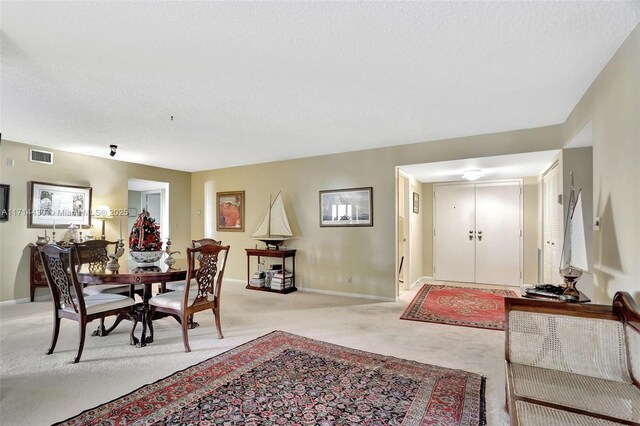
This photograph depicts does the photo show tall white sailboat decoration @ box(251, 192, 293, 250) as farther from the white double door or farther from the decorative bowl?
the white double door

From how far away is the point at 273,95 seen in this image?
9.53ft

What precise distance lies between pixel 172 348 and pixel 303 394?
1.49m

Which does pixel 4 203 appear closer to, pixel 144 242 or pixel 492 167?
pixel 144 242

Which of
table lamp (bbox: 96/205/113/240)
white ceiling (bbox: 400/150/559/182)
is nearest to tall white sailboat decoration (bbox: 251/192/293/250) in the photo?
white ceiling (bbox: 400/150/559/182)

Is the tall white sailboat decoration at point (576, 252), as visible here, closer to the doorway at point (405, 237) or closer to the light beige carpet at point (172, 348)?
the light beige carpet at point (172, 348)

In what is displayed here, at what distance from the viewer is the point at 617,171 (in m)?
2.04

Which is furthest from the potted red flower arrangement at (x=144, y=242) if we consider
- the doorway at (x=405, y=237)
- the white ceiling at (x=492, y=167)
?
the doorway at (x=405, y=237)

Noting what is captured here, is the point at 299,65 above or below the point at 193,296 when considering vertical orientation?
above

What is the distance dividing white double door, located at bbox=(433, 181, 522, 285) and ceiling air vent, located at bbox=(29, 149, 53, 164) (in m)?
6.91

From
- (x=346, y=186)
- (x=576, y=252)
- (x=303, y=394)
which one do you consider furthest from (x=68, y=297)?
(x=576, y=252)

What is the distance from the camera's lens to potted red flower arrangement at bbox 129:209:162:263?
3189mm

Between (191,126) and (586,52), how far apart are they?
12.5 feet

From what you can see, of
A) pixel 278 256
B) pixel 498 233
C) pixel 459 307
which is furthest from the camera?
pixel 498 233

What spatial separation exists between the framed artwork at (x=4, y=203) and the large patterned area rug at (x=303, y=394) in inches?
165
